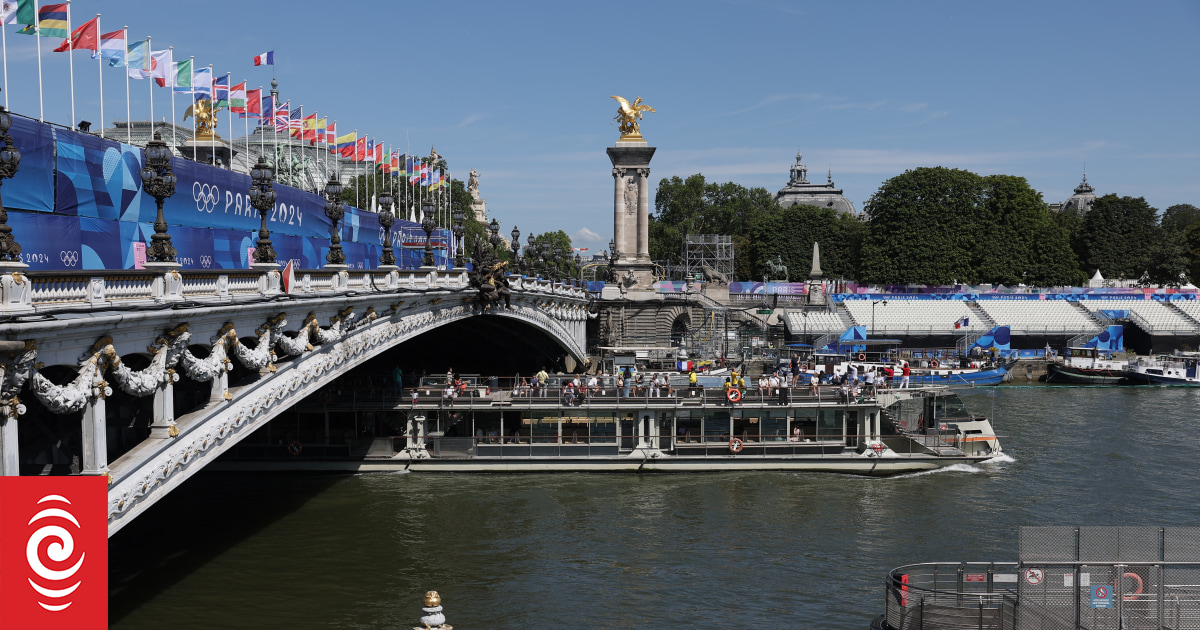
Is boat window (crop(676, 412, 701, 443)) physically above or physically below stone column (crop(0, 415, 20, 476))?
below

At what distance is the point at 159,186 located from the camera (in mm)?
19641

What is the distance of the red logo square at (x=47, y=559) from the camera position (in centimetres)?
1366

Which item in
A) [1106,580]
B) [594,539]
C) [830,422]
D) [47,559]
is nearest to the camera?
[47,559]

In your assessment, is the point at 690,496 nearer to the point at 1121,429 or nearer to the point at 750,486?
the point at 750,486

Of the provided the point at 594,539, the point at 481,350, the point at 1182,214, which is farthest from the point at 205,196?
the point at 1182,214

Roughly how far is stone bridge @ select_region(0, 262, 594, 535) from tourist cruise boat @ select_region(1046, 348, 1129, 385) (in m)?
62.7

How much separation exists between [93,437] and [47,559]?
4.11 m

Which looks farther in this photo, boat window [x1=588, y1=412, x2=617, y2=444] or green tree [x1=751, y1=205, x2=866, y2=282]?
green tree [x1=751, y1=205, x2=866, y2=282]

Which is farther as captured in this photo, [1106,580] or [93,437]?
[1106,580]

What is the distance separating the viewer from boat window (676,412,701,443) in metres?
44.8

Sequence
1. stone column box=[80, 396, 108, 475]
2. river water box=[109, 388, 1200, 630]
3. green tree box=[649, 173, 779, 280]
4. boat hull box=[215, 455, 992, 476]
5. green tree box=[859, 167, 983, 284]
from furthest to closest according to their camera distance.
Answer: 1. green tree box=[649, 173, 779, 280]
2. green tree box=[859, 167, 983, 284]
3. boat hull box=[215, 455, 992, 476]
4. river water box=[109, 388, 1200, 630]
5. stone column box=[80, 396, 108, 475]

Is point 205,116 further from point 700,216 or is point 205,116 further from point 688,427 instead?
point 700,216

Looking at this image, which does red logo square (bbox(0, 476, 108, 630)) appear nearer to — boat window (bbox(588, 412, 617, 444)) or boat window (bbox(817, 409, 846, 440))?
boat window (bbox(588, 412, 617, 444))

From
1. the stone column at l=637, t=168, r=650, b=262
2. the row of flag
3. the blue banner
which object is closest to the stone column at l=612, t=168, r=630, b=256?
the stone column at l=637, t=168, r=650, b=262
